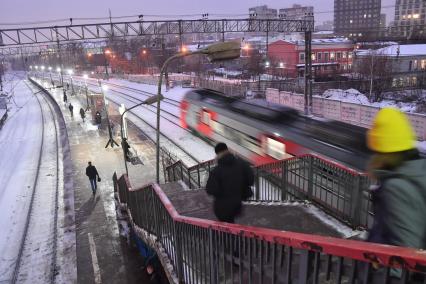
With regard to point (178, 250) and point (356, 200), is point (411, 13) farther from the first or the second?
point (178, 250)

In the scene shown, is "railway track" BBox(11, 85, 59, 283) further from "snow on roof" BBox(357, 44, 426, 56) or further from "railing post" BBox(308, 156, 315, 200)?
"snow on roof" BBox(357, 44, 426, 56)

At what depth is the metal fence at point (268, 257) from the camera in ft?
6.30

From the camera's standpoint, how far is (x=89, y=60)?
370 ft

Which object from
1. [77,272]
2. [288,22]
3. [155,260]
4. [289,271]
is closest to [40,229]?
[77,272]

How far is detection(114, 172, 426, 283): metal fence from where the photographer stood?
1919 millimetres

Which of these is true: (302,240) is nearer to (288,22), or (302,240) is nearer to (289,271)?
(289,271)

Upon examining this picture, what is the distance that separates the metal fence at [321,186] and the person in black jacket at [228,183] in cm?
289

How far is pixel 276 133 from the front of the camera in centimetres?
1482

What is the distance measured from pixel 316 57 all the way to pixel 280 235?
59816 mm

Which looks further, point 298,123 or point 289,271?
point 298,123

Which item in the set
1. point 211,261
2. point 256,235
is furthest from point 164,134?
point 256,235

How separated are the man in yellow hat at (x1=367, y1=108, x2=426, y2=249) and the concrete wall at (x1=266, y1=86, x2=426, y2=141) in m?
18.6

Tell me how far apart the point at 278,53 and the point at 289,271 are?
61.2 metres

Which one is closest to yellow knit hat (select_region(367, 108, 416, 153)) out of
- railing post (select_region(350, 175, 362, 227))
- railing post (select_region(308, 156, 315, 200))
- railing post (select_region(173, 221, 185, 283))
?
railing post (select_region(173, 221, 185, 283))
